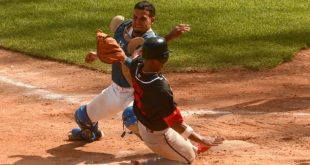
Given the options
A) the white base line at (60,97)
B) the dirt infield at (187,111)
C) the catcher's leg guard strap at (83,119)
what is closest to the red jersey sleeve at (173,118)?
the dirt infield at (187,111)

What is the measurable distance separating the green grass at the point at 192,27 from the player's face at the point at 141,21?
3842mm

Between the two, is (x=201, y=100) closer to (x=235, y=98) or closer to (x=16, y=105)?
(x=235, y=98)

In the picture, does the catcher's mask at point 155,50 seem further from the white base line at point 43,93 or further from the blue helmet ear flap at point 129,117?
the white base line at point 43,93

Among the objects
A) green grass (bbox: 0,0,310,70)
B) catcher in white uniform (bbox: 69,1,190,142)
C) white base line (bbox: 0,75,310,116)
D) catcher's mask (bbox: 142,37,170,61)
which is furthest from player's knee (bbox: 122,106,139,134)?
green grass (bbox: 0,0,310,70)

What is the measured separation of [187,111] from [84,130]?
1.59 m

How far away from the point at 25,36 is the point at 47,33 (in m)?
0.40

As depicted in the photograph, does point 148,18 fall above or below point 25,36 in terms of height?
above

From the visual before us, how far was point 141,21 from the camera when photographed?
730 centimetres

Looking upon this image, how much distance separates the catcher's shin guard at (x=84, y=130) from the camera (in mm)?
7812

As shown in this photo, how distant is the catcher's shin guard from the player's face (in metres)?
1.07

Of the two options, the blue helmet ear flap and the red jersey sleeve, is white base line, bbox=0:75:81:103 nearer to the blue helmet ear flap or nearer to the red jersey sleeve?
the blue helmet ear flap

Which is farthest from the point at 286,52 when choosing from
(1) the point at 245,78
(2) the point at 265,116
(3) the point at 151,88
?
(3) the point at 151,88

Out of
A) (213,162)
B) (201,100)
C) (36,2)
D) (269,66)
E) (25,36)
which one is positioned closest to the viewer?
(213,162)

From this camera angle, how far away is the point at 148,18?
7.31m
